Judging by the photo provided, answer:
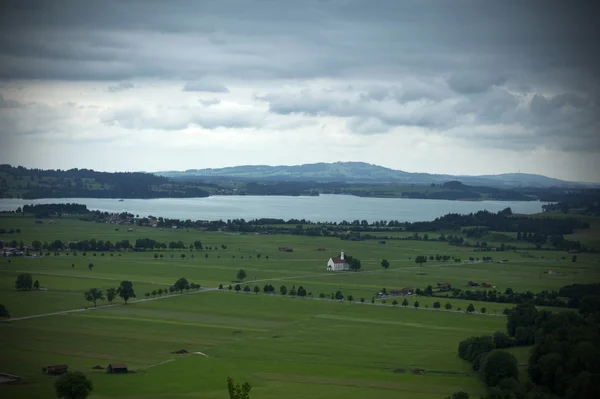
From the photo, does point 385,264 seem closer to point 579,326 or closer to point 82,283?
point 82,283

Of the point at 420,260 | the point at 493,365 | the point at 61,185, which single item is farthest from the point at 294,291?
the point at 61,185

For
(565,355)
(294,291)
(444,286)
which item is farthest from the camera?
(444,286)

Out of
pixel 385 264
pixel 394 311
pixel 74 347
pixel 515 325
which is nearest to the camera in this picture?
pixel 74 347

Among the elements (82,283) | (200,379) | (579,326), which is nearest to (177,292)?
(82,283)

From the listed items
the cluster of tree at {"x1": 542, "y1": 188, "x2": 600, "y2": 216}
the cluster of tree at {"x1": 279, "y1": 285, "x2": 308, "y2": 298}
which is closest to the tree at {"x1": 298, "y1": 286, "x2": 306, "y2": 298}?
the cluster of tree at {"x1": 279, "y1": 285, "x2": 308, "y2": 298}

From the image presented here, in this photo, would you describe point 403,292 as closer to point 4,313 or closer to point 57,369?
point 4,313
